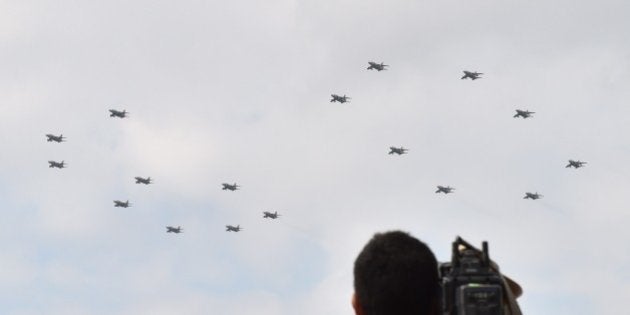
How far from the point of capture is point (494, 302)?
10500 millimetres

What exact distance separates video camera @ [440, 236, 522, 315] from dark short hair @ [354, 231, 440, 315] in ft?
0.74

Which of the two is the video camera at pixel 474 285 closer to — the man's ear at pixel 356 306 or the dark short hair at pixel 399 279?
the dark short hair at pixel 399 279

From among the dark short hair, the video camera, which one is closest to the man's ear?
the dark short hair

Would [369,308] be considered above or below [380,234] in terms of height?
below

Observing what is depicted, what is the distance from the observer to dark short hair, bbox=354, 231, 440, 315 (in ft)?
36.3

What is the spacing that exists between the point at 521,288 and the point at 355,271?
2040mm

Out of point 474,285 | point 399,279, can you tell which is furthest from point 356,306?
point 474,285

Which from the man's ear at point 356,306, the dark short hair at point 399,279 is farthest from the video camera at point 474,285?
the man's ear at point 356,306

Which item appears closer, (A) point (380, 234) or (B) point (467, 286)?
(B) point (467, 286)

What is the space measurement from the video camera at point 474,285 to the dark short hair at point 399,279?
0.22 metres

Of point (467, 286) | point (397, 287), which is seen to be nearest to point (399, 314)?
point (397, 287)

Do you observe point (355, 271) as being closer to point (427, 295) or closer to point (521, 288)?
point (427, 295)

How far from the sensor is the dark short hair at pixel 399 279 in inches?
436

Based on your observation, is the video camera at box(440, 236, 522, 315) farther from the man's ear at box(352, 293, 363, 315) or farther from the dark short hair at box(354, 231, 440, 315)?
the man's ear at box(352, 293, 363, 315)
